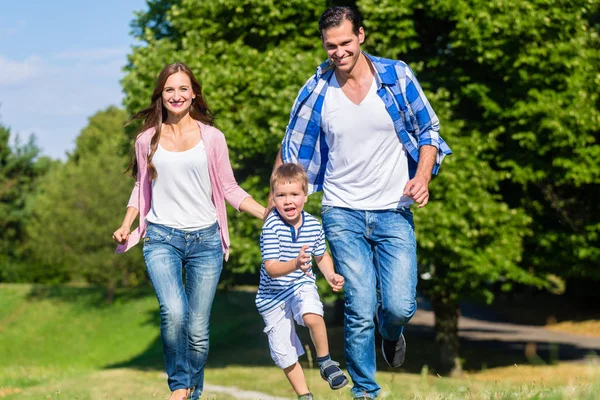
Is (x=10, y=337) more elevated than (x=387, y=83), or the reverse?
(x=387, y=83)

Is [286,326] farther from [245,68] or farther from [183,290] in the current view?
[245,68]

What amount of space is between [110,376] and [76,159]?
4923 centimetres

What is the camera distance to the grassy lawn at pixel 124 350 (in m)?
18.1

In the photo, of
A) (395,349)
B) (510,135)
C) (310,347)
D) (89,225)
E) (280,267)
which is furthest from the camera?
(89,225)

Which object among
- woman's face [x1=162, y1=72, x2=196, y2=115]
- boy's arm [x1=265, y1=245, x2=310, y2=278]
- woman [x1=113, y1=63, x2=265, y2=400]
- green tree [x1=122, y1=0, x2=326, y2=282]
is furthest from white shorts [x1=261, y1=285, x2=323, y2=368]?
green tree [x1=122, y1=0, x2=326, y2=282]

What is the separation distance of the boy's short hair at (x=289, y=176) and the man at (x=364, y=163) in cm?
38

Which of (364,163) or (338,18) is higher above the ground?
(338,18)

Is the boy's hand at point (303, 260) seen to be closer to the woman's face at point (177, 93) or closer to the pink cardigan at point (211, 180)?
the pink cardigan at point (211, 180)

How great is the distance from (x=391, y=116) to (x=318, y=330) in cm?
164

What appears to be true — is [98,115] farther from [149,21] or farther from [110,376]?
[110,376]

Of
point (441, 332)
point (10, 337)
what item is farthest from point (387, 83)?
point (10, 337)

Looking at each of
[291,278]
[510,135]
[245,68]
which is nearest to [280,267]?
[291,278]

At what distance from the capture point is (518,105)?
1822cm

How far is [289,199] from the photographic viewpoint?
5621 mm
